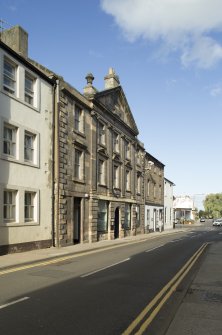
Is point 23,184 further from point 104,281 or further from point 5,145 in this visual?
point 104,281

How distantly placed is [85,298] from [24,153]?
42.2 feet

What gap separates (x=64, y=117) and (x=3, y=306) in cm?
1786

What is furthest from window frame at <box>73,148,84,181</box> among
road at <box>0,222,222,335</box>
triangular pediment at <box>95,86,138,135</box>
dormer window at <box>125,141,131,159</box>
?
road at <box>0,222,222,335</box>

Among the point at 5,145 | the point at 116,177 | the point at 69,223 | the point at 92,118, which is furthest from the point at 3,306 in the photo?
the point at 116,177

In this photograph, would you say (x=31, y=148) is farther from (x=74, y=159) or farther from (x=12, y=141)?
(x=74, y=159)

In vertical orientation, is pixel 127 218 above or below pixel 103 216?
below

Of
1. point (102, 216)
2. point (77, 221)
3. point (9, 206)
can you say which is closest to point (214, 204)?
point (102, 216)

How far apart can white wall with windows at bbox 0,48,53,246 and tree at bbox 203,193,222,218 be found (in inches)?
5122

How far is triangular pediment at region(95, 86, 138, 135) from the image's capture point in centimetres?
3234

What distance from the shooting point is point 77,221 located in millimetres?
27484

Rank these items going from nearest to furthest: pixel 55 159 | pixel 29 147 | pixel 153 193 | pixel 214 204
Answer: pixel 29 147 < pixel 55 159 < pixel 153 193 < pixel 214 204

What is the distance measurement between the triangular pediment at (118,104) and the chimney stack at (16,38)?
7833 millimetres

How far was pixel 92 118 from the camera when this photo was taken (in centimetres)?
2973

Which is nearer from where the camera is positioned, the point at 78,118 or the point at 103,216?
the point at 78,118
